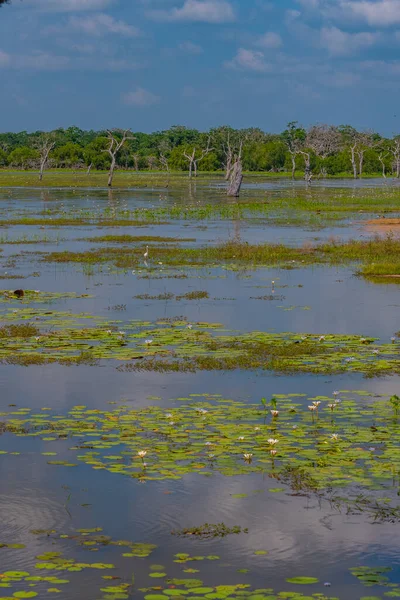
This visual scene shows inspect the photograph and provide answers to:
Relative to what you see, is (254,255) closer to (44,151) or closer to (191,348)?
(191,348)

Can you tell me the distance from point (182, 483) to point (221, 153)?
134695 mm

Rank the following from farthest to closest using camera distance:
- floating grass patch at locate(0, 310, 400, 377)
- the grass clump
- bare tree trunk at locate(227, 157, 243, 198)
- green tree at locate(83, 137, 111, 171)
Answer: green tree at locate(83, 137, 111, 171), bare tree trunk at locate(227, 157, 243, 198), the grass clump, floating grass patch at locate(0, 310, 400, 377)

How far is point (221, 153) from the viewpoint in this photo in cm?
14088

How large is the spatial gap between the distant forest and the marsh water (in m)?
96.4

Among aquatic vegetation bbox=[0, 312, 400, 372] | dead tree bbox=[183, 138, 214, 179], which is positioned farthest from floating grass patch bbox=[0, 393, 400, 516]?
dead tree bbox=[183, 138, 214, 179]

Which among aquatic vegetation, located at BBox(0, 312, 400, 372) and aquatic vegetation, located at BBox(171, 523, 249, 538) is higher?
aquatic vegetation, located at BBox(0, 312, 400, 372)

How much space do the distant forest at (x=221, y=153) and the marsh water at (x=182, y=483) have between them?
9641cm

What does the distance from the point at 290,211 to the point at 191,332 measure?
113 feet

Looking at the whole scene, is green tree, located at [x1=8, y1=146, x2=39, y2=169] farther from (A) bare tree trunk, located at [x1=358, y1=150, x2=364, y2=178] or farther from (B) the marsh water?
(B) the marsh water

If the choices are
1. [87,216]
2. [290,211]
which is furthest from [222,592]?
[290,211]

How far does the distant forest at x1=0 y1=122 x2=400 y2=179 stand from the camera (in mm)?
125312

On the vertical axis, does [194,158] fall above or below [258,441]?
above

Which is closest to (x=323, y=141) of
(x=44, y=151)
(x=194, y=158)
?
(x=194, y=158)

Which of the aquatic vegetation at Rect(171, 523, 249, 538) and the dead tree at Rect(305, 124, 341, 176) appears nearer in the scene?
the aquatic vegetation at Rect(171, 523, 249, 538)
